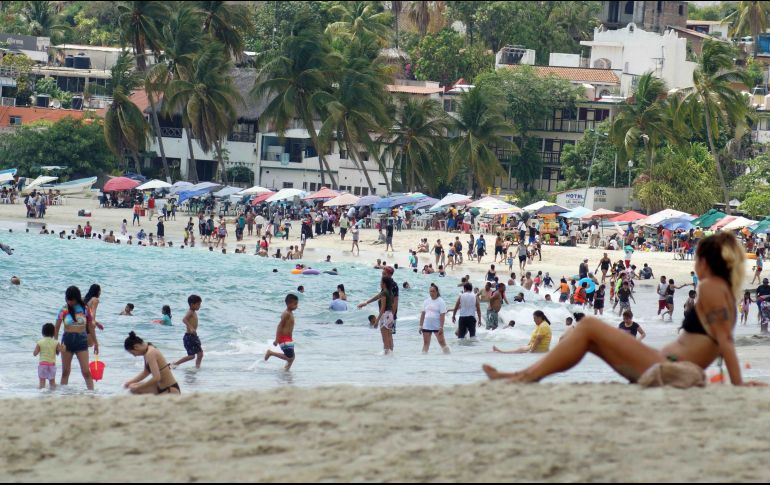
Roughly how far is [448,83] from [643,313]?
43.5 meters

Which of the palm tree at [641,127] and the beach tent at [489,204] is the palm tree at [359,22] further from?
the beach tent at [489,204]

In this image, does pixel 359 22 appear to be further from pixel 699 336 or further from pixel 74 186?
pixel 699 336

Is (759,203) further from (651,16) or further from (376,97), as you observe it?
Answer: (651,16)

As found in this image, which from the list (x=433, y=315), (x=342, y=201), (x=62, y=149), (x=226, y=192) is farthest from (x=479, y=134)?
(x=433, y=315)

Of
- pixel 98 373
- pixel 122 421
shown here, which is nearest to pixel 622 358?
pixel 122 421

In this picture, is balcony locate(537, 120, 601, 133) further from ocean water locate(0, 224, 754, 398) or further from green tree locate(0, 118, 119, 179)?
ocean water locate(0, 224, 754, 398)

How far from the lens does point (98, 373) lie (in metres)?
14.2

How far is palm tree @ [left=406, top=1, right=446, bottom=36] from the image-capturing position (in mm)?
78562

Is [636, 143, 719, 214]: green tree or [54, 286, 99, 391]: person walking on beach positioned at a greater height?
[636, 143, 719, 214]: green tree

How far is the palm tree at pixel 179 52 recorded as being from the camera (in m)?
57.8

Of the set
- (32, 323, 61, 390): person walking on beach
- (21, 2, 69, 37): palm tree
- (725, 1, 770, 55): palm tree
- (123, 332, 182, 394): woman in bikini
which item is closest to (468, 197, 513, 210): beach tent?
(725, 1, 770, 55): palm tree

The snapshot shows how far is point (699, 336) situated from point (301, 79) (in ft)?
156

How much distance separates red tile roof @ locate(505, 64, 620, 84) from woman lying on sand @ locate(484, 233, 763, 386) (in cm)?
5544

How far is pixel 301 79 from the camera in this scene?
180 feet
